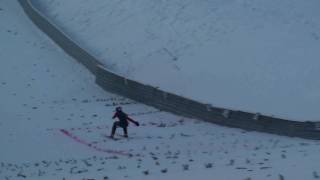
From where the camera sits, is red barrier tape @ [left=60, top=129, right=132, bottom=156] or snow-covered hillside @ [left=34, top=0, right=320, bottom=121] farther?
snow-covered hillside @ [left=34, top=0, right=320, bottom=121]

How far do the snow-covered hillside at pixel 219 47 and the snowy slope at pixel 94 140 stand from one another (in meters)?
2.85

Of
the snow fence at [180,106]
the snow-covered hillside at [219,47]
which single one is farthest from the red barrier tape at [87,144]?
the snow-covered hillside at [219,47]

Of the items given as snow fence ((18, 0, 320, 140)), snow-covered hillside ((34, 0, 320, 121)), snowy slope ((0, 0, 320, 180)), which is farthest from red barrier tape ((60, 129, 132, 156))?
snow-covered hillside ((34, 0, 320, 121))

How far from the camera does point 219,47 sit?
3291 centimetres

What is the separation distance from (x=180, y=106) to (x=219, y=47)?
7.87m

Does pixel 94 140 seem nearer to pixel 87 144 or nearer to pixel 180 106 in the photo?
pixel 87 144

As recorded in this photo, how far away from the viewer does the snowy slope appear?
1347 cm

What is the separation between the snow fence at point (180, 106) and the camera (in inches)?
856

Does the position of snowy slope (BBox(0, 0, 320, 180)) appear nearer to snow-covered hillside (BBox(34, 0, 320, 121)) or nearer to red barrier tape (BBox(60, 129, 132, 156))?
red barrier tape (BBox(60, 129, 132, 156))

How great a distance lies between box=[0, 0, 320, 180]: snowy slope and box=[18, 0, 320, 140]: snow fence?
0.33 metres

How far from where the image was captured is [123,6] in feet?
136

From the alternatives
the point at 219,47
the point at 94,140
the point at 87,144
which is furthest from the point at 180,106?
the point at 219,47

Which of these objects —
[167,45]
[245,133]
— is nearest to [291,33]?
[167,45]

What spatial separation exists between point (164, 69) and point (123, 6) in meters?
10.6
